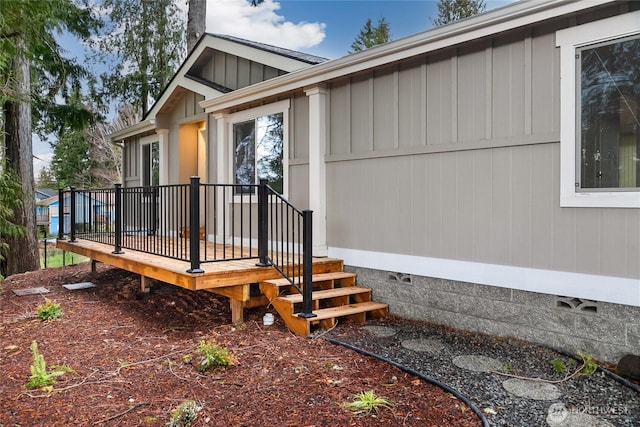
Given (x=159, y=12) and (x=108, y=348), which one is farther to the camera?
(x=159, y=12)

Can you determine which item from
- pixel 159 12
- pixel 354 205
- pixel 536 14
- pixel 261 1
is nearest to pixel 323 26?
pixel 261 1

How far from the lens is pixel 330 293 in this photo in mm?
4492

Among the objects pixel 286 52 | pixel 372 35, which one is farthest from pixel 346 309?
pixel 372 35

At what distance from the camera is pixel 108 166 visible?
22500mm

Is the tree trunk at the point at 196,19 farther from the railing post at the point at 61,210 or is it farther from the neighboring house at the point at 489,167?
the neighboring house at the point at 489,167

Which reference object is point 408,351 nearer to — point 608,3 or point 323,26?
point 608,3

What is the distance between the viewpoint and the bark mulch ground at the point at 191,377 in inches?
107

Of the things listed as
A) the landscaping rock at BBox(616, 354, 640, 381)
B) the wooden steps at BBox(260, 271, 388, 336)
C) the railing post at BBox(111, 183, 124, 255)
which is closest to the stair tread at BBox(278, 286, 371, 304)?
the wooden steps at BBox(260, 271, 388, 336)

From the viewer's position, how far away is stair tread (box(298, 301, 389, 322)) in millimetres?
4187

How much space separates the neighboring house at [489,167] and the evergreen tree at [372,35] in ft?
62.0

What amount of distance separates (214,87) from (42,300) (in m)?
3.85

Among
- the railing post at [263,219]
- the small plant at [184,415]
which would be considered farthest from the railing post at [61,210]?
the small plant at [184,415]

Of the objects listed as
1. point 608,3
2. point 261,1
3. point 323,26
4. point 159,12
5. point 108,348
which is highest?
point 159,12

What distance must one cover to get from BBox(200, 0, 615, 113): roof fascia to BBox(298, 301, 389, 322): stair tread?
95.6 inches
